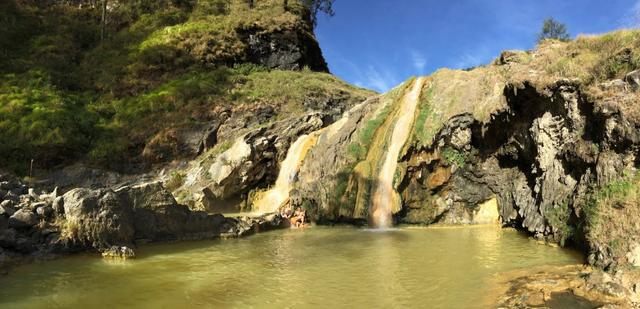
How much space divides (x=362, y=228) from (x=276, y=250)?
213 inches

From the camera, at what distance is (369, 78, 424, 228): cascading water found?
17703 mm

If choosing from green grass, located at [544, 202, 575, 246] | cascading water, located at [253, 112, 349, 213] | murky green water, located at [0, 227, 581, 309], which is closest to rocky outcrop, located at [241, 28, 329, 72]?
cascading water, located at [253, 112, 349, 213]

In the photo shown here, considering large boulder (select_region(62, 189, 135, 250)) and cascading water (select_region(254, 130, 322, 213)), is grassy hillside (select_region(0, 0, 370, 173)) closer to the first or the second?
cascading water (select_region(254, 130, 322, 213))

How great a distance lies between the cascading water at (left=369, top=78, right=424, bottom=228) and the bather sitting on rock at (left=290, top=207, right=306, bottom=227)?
291 cm

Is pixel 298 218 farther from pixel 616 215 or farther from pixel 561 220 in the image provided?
pixel 616 215

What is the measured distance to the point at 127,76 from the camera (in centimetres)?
3475

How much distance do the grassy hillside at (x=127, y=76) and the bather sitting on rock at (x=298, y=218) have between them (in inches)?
512

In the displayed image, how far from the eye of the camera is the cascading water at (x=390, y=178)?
17.7 meters

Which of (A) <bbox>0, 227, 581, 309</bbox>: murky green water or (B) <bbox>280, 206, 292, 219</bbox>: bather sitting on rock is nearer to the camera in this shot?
(A) <bbox>0, 227, 581, 309</bbox>: murky green water

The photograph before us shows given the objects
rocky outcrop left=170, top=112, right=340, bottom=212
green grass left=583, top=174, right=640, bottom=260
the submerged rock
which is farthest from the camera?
rocky outcrop left=170, top=112, right=340, bottom=212

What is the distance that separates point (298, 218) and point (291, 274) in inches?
342

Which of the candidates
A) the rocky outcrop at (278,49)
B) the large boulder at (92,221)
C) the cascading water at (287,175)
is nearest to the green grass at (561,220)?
the cascading water at (287,175)

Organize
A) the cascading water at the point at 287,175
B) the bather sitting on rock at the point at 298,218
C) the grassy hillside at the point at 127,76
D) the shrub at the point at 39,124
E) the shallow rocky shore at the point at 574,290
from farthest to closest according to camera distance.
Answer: the grassy hillside at the point at 127,76, the shrub at the point at 39,124, the cascading water at the point at 287,175, the bather sitting on rock at the point at 298,218, the shallow rocky shore at the point at 574,290

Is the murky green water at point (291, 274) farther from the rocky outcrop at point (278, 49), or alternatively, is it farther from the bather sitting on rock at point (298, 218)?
the rocky outcrop at point (278, 49)
